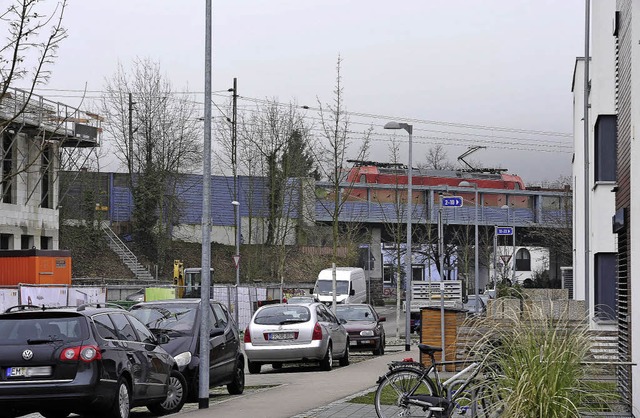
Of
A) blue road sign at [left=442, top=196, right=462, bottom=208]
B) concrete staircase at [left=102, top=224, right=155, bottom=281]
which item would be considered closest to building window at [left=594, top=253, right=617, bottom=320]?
blue road sign at [left=442, top=196, right=462, bottom=208]

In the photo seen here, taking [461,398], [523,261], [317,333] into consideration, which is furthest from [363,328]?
[523,261]

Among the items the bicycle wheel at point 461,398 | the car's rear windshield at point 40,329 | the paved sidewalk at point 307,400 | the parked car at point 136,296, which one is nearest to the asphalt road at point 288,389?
the paved sidewalk at point 307,400

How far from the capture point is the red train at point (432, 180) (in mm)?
76375

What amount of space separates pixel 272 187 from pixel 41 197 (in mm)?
15092

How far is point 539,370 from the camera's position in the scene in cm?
1009

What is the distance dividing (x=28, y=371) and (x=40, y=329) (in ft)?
1.98

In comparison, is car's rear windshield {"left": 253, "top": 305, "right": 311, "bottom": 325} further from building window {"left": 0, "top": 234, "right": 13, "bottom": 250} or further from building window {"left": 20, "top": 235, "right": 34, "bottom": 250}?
building window {"left": 20, "top": 235, "right": 34, "bottom": 250}

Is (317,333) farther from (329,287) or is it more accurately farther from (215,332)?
(329,287)

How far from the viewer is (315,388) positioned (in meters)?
20.5

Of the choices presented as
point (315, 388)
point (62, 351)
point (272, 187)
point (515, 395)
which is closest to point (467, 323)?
point (515, 395)

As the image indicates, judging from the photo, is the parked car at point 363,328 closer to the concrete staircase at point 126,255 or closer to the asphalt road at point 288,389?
the asphalt road at point 288,389

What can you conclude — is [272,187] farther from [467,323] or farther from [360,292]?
[467,323]

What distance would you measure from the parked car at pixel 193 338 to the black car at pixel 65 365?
2764mm

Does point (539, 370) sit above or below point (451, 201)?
below
